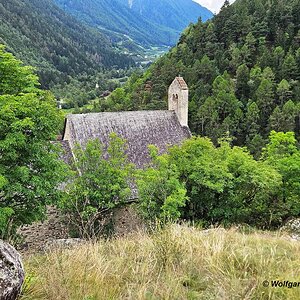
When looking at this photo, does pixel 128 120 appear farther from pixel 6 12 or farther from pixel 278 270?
pixel 6 12

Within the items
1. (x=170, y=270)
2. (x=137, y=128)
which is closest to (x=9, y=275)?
(x=170, y=270)

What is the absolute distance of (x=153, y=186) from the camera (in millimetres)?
17062

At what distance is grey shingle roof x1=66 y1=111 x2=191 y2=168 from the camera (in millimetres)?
22859

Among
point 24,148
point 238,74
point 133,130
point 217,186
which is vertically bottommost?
point 217,186

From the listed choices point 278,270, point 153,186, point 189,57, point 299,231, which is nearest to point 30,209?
point 153,186

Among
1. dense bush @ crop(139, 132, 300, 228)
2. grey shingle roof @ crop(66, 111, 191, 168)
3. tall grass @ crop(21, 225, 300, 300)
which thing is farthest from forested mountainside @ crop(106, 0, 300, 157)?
tall grass @ crop(21, 225, 300, 300)

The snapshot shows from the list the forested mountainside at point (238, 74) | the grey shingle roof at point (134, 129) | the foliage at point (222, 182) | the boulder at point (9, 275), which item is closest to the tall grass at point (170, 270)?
the boulder at point (9, 275)

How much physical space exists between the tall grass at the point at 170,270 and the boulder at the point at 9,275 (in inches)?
11.1

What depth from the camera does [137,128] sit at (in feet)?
80.3

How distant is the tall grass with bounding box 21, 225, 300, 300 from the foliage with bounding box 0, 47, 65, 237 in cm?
653

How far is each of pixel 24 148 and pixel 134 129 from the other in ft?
39.3

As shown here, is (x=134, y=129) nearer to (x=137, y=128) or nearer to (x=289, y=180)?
(x=137, y=128)

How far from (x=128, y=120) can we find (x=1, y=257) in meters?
20.5

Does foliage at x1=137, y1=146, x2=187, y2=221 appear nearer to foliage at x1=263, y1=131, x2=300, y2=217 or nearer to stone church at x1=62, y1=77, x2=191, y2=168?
stone church at x1=62, y1=77, x2=191, y2=168
